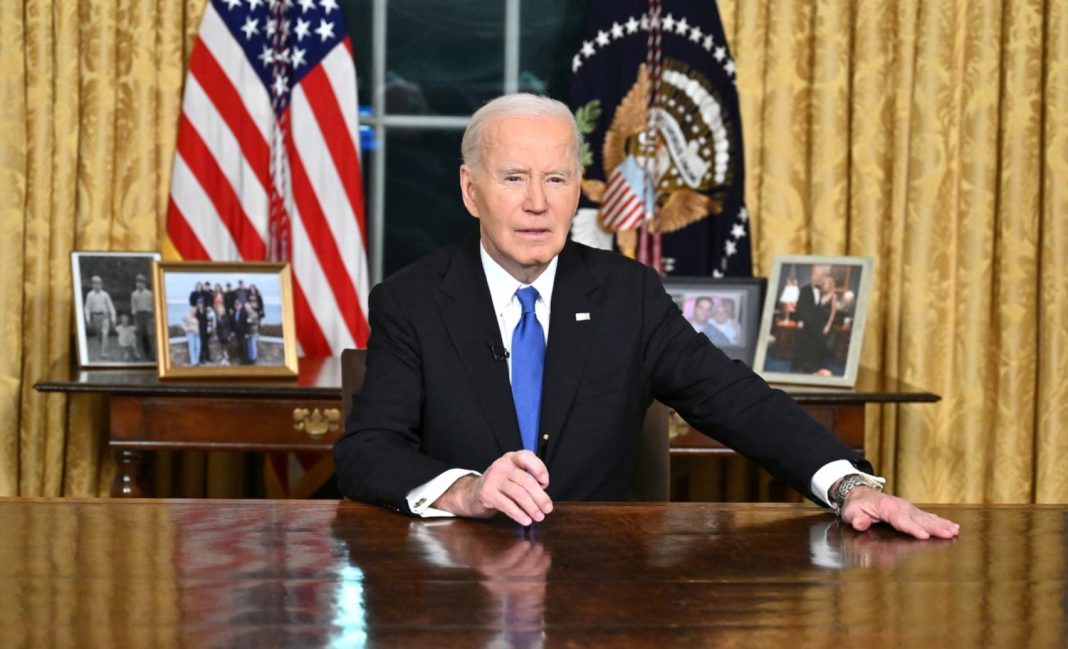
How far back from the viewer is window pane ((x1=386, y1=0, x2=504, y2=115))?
4465mm

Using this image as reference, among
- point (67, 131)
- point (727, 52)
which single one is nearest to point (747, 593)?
point (727, 52)

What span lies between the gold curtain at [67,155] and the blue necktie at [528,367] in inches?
75.8

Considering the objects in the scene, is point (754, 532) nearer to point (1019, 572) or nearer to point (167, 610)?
point (1019, 572)

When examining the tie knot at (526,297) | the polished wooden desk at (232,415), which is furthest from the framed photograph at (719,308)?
the tie knot at (526,297)

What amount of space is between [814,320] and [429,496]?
199 cm

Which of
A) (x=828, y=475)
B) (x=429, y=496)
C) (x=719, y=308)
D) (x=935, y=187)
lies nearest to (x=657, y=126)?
(x=719, y=308)

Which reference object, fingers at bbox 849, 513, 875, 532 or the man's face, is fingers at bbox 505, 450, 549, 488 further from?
the man's face

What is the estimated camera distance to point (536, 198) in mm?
2572

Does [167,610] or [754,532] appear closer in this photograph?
[167,610]

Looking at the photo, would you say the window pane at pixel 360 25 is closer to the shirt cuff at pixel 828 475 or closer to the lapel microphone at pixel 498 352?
the lapel microphone at pixel 498 352

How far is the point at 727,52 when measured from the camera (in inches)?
168

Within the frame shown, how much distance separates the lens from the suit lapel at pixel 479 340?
256cm

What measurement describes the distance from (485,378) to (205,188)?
1.93 m

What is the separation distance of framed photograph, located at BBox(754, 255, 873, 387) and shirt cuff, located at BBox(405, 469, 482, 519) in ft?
6.08
